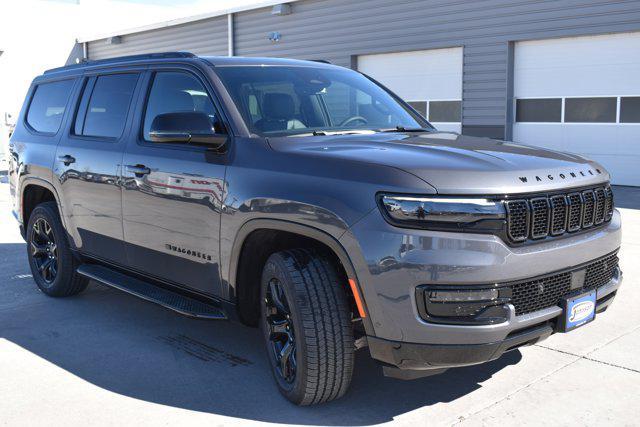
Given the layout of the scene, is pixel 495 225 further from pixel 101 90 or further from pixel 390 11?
pixel 390 11

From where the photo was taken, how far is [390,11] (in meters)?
17.8

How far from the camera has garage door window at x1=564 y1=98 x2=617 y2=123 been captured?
46.8 feet

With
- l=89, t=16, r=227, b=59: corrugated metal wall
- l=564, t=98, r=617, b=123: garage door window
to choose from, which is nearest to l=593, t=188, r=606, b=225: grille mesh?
l=564, t=98, r=617, b=123: garage door window

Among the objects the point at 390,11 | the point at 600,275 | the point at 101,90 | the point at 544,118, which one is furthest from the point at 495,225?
the point at 390,11

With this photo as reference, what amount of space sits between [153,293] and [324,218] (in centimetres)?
173

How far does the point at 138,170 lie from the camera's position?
4547 mm

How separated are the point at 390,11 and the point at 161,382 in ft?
50.0

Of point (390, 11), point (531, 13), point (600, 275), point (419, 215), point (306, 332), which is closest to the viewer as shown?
point (419, 215)

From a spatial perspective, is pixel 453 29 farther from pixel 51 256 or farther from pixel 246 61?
pixel 246 61

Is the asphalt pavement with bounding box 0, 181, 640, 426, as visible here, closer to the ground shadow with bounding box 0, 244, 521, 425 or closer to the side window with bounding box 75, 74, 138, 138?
the ground shadow with bounding box 0, 244, 521, 425

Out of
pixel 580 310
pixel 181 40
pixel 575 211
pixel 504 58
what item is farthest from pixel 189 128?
pixel 181 40

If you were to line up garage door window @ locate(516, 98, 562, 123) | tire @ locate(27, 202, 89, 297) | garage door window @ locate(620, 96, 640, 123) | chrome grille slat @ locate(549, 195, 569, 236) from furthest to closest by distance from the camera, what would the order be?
1. garage door window @ locate(516, 98, 562, 123)
2. garage door window @ locate(620, 96, 640, 123)
3. tire @ locate(27, 202, 89, 297)
4. chrome grille slat @ locate(549, 195, 569, 236)

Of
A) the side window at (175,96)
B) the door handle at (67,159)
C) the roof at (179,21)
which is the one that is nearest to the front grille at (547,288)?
the side window at (175,96)

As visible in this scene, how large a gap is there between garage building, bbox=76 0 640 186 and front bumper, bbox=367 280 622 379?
12.1m
